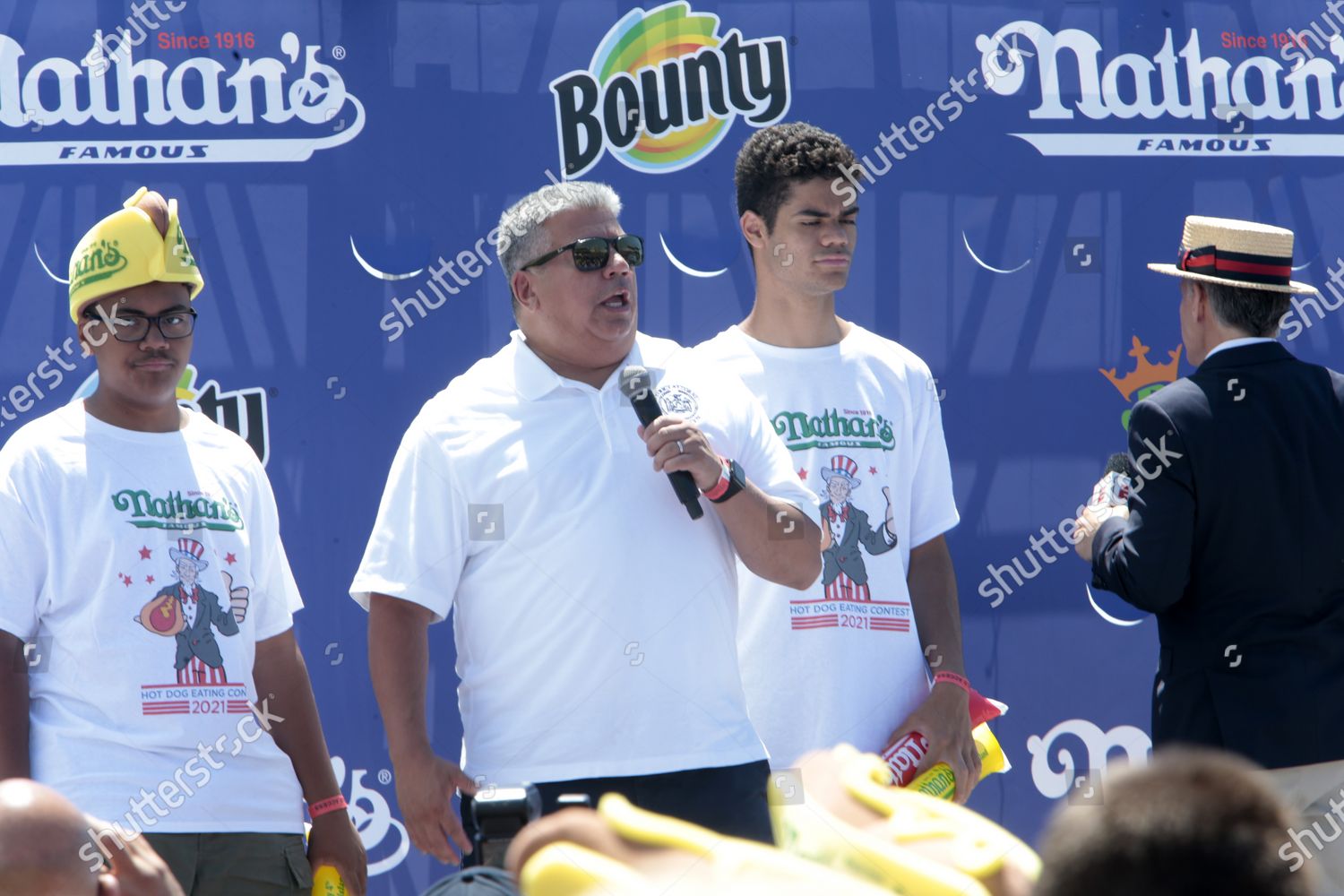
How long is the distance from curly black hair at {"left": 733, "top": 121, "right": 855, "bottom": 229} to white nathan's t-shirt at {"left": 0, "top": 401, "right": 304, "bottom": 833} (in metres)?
1.40

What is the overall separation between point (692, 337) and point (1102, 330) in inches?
42.3

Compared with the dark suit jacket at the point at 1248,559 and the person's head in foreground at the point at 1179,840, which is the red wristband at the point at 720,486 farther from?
the person's head in foreground at the point at 1179,840

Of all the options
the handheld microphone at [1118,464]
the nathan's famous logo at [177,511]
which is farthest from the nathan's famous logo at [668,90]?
the nathan's famous logo at [177,511]

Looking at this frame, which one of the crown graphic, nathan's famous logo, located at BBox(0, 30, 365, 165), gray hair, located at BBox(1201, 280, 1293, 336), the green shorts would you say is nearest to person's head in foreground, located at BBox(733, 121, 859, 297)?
gray hair, located at BBox(1201, 280, 1293, 336)

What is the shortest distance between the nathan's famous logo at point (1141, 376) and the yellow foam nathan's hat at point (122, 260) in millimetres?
2303

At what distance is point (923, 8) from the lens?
3.65 m

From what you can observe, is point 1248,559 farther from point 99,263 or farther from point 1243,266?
point 99,263

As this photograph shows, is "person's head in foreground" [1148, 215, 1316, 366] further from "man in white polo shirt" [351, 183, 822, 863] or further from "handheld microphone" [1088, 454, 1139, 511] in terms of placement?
"man in white polo shirt" [351, 183, 822, 863]

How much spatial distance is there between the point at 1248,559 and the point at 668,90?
1.82 m

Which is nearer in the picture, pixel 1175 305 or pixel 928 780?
pixel 928 780

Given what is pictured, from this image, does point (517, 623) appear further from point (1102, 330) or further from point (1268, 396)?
point (1102, 330)

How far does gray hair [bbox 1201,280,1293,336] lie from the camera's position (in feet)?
9.39

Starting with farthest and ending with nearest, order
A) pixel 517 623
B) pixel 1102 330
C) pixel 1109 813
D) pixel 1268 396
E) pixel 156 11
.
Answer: pixel 1102 330, pixel 156 11, pixel 1268 396, pixel 517 623, pixel 1109 813

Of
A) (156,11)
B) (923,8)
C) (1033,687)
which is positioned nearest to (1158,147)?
(923,8)
